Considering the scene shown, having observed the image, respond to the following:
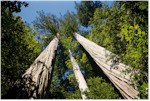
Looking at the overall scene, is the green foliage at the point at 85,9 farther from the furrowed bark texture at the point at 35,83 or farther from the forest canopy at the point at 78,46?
the furrowed bark texture at the point at 35,83

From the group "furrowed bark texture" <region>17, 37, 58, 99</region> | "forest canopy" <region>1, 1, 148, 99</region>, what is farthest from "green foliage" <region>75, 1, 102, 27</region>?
"furrowed bark texture" <region>17, 37, 58, 99</region>

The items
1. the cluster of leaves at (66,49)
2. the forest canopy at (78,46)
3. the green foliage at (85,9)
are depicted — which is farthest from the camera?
the green foliage at (85,9)

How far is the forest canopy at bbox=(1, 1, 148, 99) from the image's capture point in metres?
6.13

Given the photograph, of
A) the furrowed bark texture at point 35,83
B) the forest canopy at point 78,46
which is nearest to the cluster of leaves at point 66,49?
the forest canopy at point 78,46

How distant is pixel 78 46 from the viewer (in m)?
24.5

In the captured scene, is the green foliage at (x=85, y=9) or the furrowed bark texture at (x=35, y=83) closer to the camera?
the furrowed bark texture at (x=35, y=83)

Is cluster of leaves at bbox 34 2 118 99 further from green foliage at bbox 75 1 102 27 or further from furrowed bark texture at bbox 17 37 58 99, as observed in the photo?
furrowed bark texture at bbox 17 37 58 99

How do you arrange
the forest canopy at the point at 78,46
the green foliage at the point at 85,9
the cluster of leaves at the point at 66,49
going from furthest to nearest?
the green foliage at the point at 85,9, the cluster of leaves at the point at 66,49, the forest canopy at the point at 78,46

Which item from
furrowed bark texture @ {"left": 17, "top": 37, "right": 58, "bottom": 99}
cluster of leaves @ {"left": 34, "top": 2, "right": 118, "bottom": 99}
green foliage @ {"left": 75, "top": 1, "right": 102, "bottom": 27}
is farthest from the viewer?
green foliage @ {"left": 75, "top": 1, "right": 102, "bottom": 27}

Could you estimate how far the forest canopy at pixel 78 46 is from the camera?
613 cm

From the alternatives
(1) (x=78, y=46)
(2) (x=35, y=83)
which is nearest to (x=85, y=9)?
(1) (x=78, y=46)

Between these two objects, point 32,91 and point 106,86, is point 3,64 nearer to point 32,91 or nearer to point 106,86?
point 32,91

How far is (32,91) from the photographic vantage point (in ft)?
18.1

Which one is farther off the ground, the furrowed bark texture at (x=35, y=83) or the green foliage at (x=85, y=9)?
the green foliage at (x=85, y=9)
